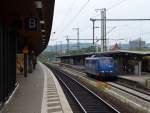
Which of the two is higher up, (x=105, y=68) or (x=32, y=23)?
(x=32, y=23)

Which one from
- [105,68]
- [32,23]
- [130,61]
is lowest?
[105,68]

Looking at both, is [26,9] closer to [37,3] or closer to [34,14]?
[37,3]

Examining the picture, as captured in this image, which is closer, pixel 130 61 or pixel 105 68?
pixel 105 68

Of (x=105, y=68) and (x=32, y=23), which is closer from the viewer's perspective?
(x=32, y=23)

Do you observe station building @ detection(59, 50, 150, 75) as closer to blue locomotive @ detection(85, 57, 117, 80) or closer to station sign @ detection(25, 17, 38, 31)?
blue locomotive @ detection(85, 57, 117, 80)

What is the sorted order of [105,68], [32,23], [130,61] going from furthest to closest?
[130,61] → [105,68] → [32,23]

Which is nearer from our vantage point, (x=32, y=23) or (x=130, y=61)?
(x=32, y=23)

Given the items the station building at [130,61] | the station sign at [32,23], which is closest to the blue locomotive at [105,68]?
the station building at [130,61]

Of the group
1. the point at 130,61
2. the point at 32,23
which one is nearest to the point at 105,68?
the point at 130,61

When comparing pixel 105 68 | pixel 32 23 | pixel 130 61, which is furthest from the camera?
pixel 130 61

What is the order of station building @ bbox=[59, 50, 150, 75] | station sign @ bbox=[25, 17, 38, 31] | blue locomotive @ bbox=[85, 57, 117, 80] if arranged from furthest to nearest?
station building @ bbox=[59, 50, 150, 75] < blue locomotive @ bbox=[85, 57, 117, 80] < station sign @ bbox=[25, 17, 38, 31]

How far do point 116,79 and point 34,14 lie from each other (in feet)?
106

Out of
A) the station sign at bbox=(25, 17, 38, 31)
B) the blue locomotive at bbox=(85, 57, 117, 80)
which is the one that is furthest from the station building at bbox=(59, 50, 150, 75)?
the station sign at bbox=(25, 17, 38, 31)

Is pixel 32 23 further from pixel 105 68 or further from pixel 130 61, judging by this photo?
pixel 130 61
